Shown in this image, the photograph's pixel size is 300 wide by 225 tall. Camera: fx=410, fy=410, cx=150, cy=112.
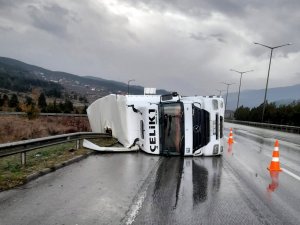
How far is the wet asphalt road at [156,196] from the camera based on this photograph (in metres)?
6.14

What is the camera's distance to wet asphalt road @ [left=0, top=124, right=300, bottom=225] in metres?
6.14

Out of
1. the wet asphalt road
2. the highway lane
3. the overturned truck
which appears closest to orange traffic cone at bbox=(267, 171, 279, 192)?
the wet asphalt road

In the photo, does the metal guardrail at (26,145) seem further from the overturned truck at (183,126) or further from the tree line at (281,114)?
the tree line at (281,114)

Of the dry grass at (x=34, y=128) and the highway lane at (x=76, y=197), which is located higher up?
the highway lane at (x=76, y=197)

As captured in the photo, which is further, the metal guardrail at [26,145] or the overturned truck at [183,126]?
the overturned truck at [183,126]

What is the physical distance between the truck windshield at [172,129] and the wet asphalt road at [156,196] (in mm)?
2170

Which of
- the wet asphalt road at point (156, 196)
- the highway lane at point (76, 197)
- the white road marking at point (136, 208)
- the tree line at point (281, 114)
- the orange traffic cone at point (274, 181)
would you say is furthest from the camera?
the tree line at point (281, 114)

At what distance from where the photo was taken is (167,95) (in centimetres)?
1517

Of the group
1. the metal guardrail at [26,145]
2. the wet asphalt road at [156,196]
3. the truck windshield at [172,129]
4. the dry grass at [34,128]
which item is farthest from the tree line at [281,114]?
the wet asphalt road at [156,196]

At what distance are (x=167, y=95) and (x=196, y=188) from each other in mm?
6875

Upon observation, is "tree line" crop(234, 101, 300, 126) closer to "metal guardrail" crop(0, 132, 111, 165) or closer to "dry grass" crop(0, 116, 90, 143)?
"dry grass" crop(0, 116, 90, 143)

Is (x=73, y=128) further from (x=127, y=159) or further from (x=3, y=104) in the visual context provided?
(x=3, y=104)

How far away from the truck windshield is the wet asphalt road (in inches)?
85.4

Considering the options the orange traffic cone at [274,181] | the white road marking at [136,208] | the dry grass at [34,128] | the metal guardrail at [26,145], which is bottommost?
the dry grass at [34,128]
